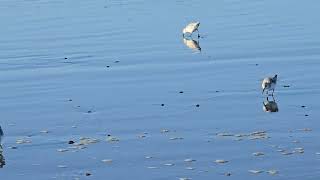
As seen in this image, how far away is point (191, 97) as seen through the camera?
65.7 feet

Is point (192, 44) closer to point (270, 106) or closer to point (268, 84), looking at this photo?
point (268, 84)

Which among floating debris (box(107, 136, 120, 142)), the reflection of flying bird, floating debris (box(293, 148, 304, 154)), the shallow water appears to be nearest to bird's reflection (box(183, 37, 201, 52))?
the reflection of flying bird

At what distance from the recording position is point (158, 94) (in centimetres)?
2056

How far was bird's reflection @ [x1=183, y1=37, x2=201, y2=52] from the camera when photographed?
28.5m

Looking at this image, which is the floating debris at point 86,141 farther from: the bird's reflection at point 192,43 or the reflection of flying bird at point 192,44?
the reflection of flying bird at point 192,44

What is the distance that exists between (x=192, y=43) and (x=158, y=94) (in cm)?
949

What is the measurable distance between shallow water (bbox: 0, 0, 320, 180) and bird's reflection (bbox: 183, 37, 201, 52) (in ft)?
0.58

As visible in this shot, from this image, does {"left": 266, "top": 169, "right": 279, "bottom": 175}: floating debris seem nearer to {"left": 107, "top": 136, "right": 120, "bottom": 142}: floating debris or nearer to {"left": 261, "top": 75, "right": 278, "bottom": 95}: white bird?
{"left": 107, "top": 136, "right": 120, "bottom": 142}: floating debris

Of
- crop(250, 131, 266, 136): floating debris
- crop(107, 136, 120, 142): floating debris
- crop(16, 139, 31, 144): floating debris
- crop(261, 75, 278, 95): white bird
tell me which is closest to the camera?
crop(250, 131, 266, 136): floating debris

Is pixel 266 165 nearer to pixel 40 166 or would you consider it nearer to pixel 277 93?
pixel 40 166

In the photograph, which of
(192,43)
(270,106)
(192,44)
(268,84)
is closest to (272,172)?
(270,106)

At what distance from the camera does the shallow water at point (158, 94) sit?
47.9 ft

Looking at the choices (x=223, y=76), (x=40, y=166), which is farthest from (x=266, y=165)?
(x=223, y=76)

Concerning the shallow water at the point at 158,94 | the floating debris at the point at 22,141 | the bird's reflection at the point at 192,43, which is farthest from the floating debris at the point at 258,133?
the bird's reflection at the point at 192,43
